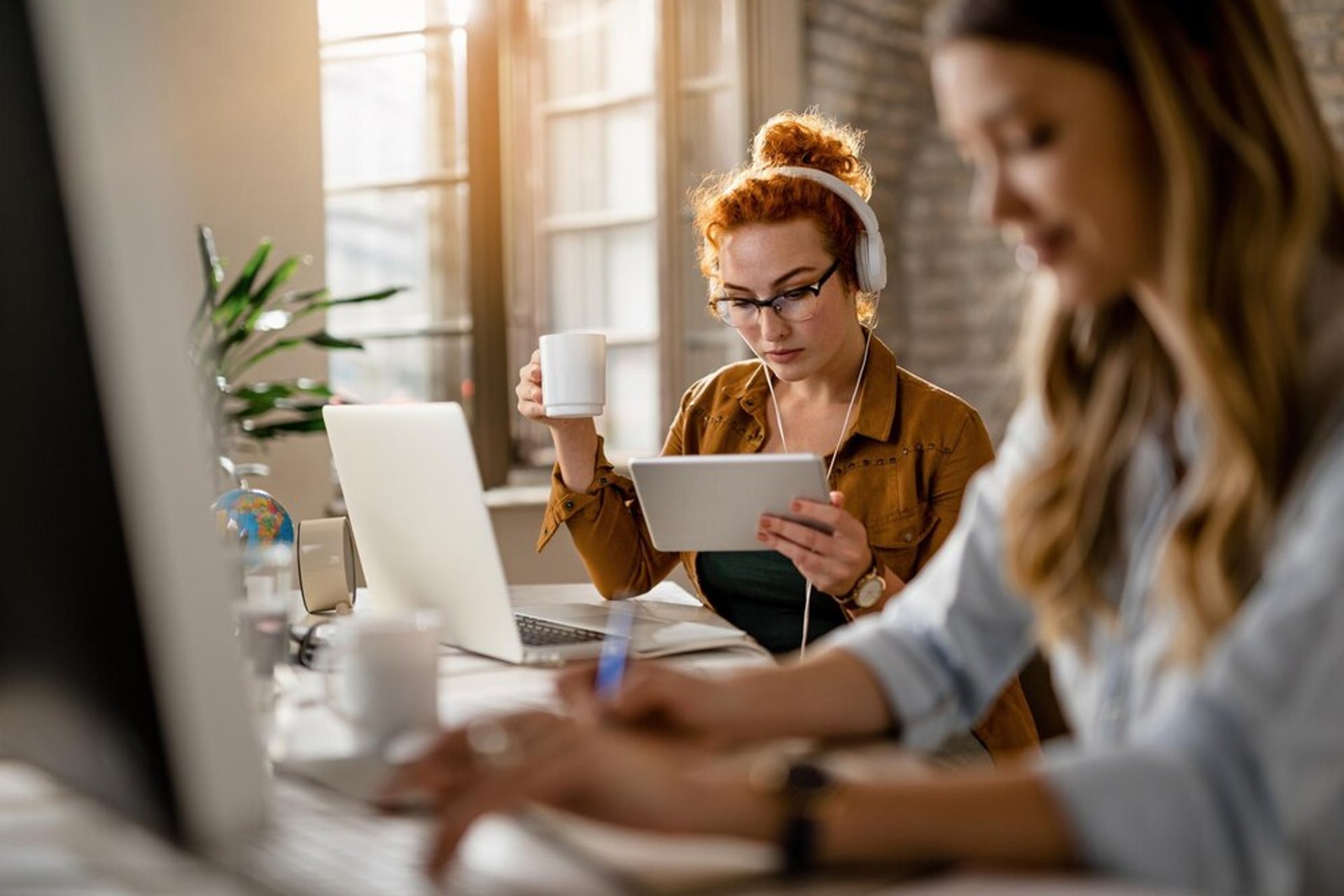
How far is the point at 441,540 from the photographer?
133 centimetres

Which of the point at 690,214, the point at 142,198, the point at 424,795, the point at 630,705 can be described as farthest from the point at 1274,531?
the point at 690,214

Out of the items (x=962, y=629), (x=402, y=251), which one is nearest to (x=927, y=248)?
(x=402, y=251)

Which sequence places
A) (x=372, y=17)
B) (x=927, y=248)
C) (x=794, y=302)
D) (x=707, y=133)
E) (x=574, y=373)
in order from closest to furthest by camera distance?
(x=574, y=373) < (x=794, y=302) < (x=372, y=17) < (x=707, y=133) < (x=927, y=248)

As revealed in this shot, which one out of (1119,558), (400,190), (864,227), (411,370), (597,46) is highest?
(597,46)

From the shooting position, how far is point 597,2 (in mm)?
3902

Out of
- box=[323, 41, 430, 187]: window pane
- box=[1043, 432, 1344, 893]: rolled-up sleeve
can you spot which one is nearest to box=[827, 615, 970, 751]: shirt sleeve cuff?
box=[1043, 432, 1344, 893]: rolled-up sleeve

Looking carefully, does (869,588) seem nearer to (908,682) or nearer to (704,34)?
(908,682)

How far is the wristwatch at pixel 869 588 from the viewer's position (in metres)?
1.64

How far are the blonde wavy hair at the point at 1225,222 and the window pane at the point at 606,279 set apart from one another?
3.00 metres

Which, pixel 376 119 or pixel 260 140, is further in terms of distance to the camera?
pixel 376 119

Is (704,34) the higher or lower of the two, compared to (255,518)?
higher

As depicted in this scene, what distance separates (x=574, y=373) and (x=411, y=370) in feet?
6.99

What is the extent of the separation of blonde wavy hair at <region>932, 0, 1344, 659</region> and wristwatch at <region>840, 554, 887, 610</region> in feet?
2.40

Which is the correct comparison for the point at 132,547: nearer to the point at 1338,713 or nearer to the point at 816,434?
the point at 1338,713
